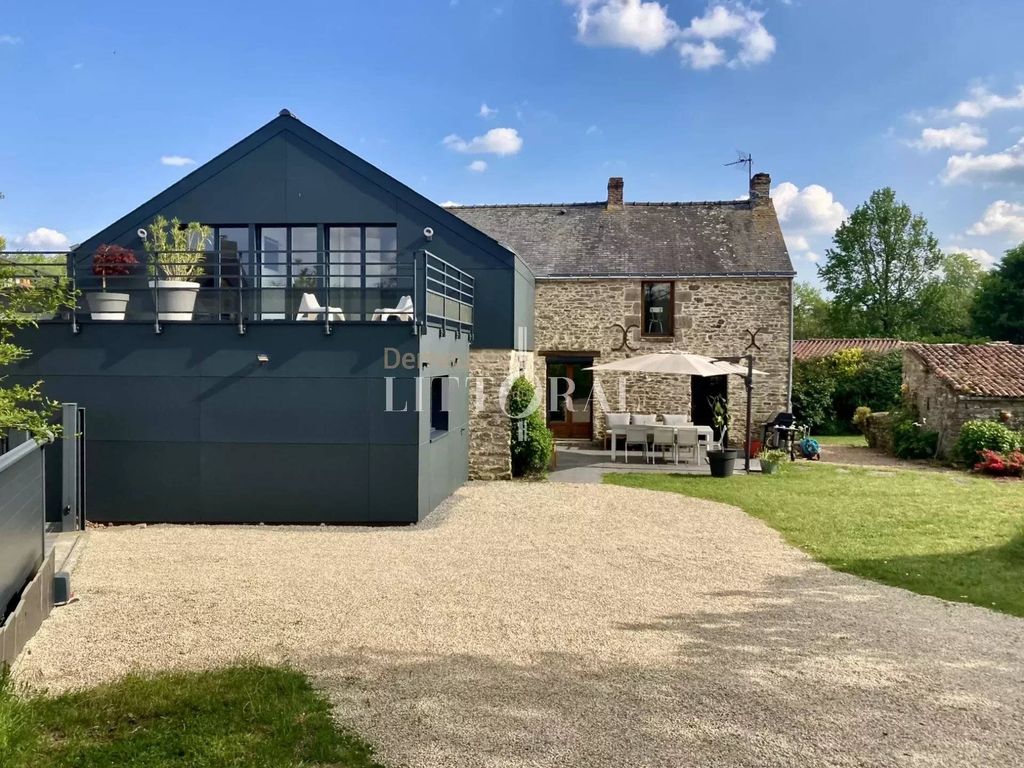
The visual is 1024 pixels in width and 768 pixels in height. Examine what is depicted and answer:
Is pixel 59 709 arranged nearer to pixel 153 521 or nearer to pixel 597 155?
pixel 153 521

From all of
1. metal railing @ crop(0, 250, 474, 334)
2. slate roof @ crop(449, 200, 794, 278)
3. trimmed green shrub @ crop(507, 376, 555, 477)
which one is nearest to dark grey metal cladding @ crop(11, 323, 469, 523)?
metal railing @ crop(0, 250, 474, 334)

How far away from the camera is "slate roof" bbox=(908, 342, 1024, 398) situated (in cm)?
1759

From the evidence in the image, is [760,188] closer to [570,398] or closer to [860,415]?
[570,398]

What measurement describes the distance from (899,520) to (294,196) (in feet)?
37.0

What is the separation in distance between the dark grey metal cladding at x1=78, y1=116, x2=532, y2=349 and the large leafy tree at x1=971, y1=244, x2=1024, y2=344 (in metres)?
31.9

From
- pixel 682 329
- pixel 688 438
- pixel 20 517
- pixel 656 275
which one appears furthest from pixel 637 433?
pixel 20 517

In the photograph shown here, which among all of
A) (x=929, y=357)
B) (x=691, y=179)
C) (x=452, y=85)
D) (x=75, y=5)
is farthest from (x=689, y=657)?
(x=691, y=179)

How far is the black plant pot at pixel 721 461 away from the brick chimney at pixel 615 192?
9704 millimetres

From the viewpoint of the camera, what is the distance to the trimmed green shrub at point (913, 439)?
18.5 metres

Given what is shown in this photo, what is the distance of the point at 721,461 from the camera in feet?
48.6

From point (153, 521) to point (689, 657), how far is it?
793 cm

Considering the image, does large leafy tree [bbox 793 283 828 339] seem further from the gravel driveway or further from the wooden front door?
the gravel driveway

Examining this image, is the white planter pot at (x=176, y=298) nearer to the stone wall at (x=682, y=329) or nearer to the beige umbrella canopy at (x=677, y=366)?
the beige umbrella canopy at (x=677, y=366)

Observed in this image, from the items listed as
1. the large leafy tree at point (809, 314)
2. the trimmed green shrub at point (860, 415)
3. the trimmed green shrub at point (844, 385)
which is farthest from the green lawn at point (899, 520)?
the large leafy tree at point (809, 314)
